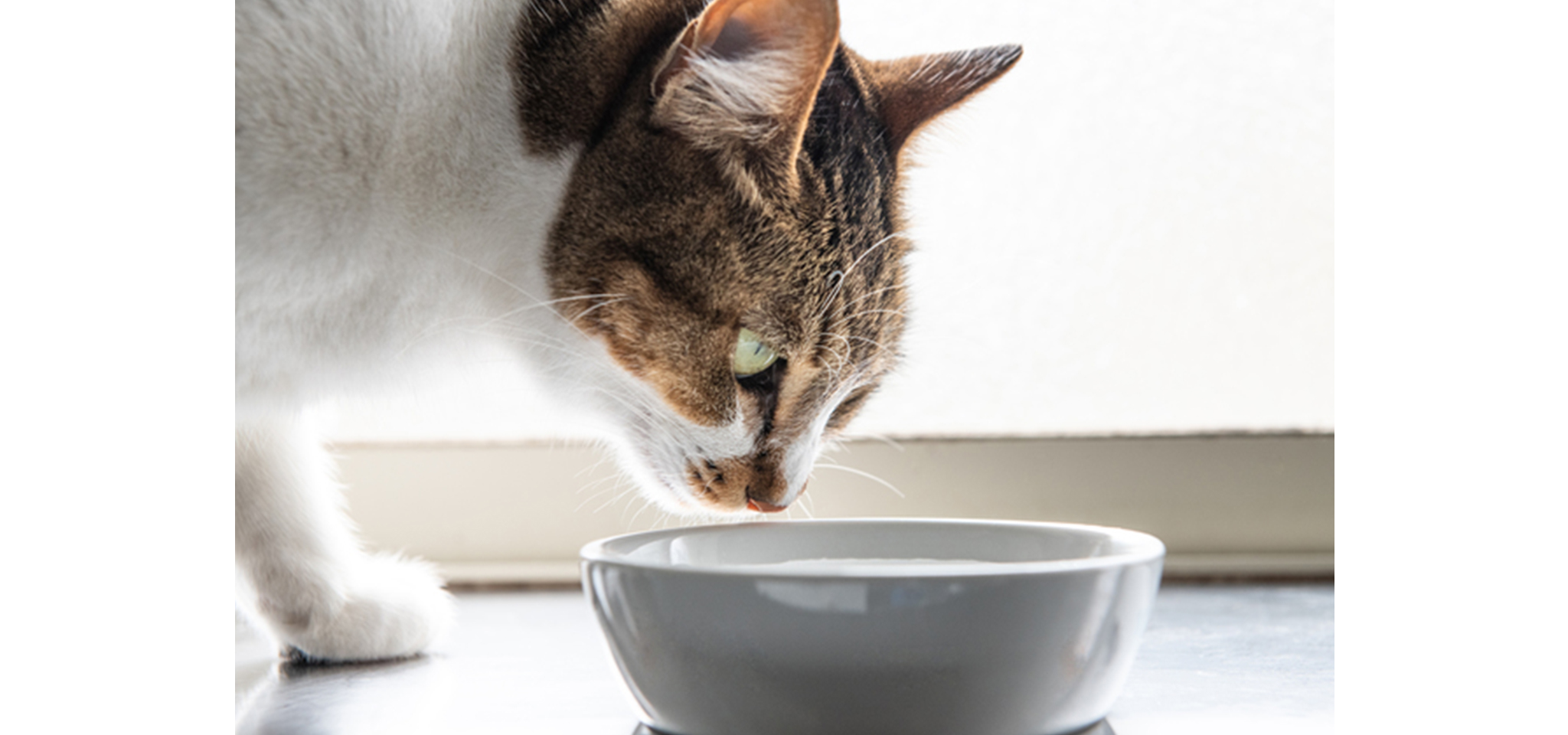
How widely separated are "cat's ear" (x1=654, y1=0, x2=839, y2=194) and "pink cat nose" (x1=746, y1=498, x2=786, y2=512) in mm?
222

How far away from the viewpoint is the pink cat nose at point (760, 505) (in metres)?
0.81

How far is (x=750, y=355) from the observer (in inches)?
30.2

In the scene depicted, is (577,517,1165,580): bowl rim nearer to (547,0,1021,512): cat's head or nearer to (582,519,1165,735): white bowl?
(582,519,1165,735): white bowl

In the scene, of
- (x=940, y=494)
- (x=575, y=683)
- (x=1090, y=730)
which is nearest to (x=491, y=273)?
(x=575, y=683)

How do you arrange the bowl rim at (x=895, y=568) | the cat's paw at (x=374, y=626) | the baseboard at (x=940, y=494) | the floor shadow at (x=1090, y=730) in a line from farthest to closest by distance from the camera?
the baseboard at (x=940, y=494), the cat's paw at (x=374, y=626), the floor shadow at (x=1090, y=730), the bowl rim at (x=895, y=568)

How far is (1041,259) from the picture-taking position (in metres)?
1.34

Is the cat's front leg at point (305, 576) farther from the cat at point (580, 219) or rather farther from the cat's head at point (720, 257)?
the cat's head at point (720, 257)

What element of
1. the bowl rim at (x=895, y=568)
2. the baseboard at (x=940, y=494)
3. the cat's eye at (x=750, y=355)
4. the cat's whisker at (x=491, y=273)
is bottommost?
the baseboard at (x=940, y=494)

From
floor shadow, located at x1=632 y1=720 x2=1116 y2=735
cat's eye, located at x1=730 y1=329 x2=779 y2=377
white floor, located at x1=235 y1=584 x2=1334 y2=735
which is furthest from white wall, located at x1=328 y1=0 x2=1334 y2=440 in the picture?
floor shadow, located at x1=632 y1=720 x2=1116 y2=735

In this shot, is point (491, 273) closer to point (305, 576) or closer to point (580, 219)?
point (580, 219)

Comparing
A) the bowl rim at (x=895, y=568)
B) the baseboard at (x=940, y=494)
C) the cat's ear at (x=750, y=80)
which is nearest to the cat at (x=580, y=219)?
the cat's ear at (x=750, y=80)

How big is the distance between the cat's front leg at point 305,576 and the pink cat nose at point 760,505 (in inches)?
11.8
